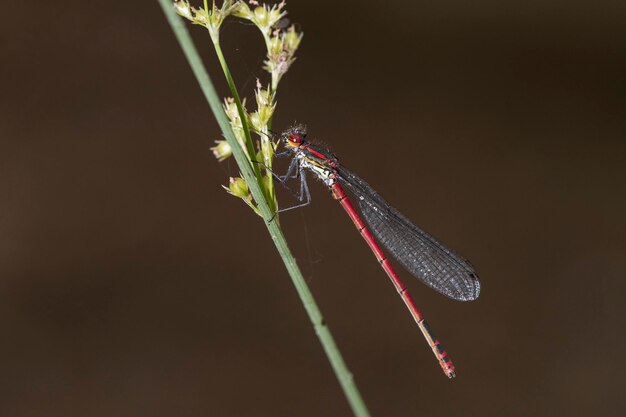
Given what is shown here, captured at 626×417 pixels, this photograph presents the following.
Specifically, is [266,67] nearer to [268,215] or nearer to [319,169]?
[268,215]

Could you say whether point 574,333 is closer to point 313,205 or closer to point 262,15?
point 313,205

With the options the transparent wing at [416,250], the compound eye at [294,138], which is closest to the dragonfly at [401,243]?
the transparent wing at [416,250]

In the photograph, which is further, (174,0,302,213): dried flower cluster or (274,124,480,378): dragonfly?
(274,124,480,378): dragonfly

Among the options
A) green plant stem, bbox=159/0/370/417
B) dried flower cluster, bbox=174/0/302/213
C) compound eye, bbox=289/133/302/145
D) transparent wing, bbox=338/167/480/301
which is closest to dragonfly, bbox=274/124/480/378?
transparent wing, bbox=338/167/480/301

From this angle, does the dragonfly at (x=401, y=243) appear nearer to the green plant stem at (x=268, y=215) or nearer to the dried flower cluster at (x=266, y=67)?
the dried flower cluster at (x=266, y=67)

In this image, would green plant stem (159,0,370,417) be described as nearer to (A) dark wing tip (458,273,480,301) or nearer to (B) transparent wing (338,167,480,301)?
(B) transparent wing (338,167,480,301)

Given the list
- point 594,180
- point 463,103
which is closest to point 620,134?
point 594,180
